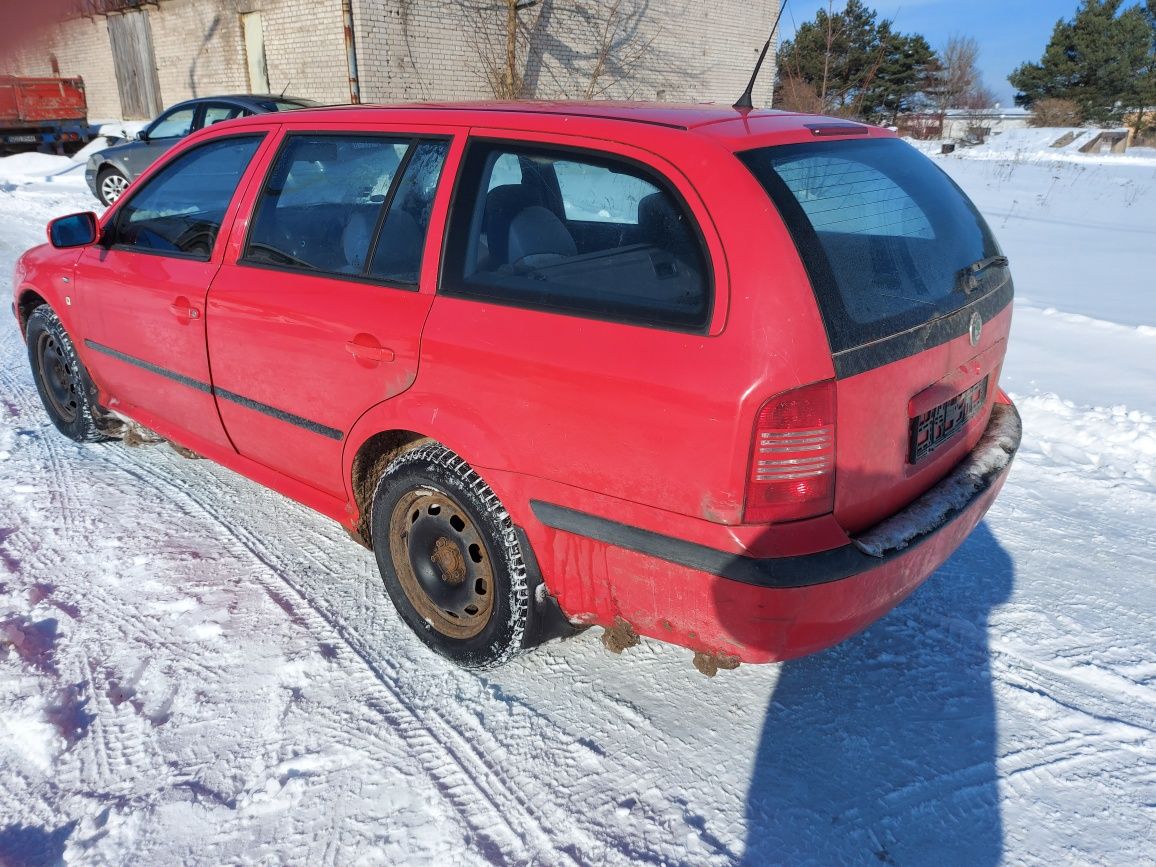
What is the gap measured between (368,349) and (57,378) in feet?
9.58

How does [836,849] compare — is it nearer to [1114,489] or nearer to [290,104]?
[1114,489]

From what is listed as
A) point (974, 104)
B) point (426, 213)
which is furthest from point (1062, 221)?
point (974, 104)

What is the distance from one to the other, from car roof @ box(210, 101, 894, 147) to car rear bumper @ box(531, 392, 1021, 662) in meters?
1.15

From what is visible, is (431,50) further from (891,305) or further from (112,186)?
(891,305)

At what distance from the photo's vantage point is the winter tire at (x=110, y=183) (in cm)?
1181

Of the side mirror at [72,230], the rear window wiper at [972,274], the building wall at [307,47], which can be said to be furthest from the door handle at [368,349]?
the building wall at [307,47]

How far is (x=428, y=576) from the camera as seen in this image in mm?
2938

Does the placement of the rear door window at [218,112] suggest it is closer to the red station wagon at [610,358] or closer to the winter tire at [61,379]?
the winter tire at [61,379]

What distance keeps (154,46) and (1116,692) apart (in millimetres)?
23394

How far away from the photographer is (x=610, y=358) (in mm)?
2281

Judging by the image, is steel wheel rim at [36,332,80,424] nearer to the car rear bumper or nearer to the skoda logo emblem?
the car rear bumper

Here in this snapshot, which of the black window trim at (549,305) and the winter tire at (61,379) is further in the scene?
the winter tire at (61,379)

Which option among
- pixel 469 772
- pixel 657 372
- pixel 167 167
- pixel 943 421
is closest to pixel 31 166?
pixel 167 167

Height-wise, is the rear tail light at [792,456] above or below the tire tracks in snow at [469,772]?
above
